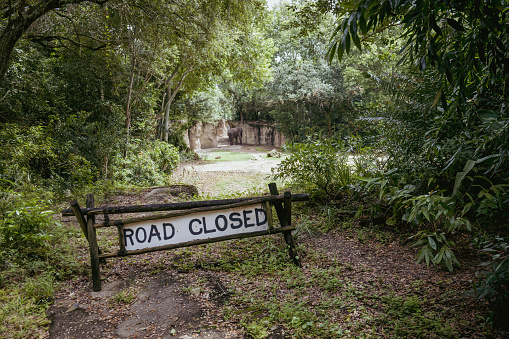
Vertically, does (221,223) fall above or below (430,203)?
below

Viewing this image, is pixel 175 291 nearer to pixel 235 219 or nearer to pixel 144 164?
pixel 235 219

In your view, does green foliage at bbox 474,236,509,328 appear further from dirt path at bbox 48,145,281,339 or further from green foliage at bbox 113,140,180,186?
green foliage at bbox 113,140,180,186

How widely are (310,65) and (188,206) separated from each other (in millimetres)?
19300

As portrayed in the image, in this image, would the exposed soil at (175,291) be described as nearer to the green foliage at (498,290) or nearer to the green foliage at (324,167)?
the green foliage at (498,290)

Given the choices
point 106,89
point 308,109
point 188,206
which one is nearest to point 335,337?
point 188,206

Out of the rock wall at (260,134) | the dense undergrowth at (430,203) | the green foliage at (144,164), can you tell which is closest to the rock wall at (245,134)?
the rock wall at (260,134)

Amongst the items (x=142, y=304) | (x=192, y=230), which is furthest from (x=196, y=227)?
(x=142, y=304)

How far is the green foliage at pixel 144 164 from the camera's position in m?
8.40

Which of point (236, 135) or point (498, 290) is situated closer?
point (498, 290)

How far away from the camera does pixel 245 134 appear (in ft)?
92.1

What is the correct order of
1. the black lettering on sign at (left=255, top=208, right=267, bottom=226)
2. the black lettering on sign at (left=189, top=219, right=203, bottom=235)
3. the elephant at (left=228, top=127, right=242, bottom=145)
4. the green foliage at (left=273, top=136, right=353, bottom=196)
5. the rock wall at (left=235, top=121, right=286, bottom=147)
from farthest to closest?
the elephant at (left=228, top=127, right=242, bottom=145)
the rock wall at (left=235, top=121, right=286, bottom=147)
the green foliage at (left=273, top=136, right=353, bottom=196)
the black lettering on sign at (left=255, top=208, right=267, bottom=226)
the black lettering on sign at (left=189, top=219, right=203, bottom=235)

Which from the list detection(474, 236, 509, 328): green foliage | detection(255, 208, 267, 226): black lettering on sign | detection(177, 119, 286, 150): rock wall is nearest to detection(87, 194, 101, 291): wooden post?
detection(255, 208, 267, 226): black lettering on sign

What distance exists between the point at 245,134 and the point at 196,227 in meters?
25.1

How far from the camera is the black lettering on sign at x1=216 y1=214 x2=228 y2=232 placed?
3.24 m
